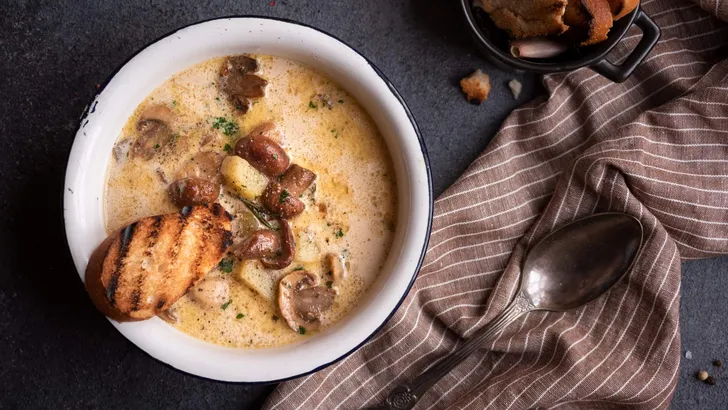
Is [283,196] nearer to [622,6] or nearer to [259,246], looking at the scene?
[259,246]

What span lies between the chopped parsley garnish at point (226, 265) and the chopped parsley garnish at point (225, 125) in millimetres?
445

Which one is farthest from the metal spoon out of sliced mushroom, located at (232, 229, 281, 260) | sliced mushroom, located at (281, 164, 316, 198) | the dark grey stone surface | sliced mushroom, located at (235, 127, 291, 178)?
sliced mushroom, located at (235, 127, 291, 178)

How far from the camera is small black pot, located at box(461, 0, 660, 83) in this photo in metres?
2.71

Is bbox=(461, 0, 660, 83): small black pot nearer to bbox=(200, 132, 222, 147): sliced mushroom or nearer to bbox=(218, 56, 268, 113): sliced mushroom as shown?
bbox=(218, 56, 268, 113): sliced mushroom

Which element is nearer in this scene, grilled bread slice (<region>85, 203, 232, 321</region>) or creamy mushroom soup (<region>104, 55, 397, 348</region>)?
grilled bread slice (<region>85, 203, 232, 321</region>)

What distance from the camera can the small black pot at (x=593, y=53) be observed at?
2.71m

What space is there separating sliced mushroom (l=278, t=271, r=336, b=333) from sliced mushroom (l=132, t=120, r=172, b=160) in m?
0.64

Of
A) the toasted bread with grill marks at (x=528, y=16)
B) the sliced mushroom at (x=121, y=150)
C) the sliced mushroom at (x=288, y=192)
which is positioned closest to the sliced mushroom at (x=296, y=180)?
the sliced mushroom at (x=288, y=192)

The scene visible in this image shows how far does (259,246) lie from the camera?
2.41 meters

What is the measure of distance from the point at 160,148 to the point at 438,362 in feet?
4.43

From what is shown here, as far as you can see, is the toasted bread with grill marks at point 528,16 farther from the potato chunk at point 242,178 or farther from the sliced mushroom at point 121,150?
the sliced mushroom at point 121,150

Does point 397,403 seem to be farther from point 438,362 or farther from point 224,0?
point 224,0

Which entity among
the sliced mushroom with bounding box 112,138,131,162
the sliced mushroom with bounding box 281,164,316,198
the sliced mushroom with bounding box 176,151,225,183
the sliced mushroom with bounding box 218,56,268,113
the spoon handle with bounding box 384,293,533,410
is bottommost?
the spoon handle with bounding box 384,293,533,410

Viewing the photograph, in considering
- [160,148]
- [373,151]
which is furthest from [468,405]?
[160,148]
